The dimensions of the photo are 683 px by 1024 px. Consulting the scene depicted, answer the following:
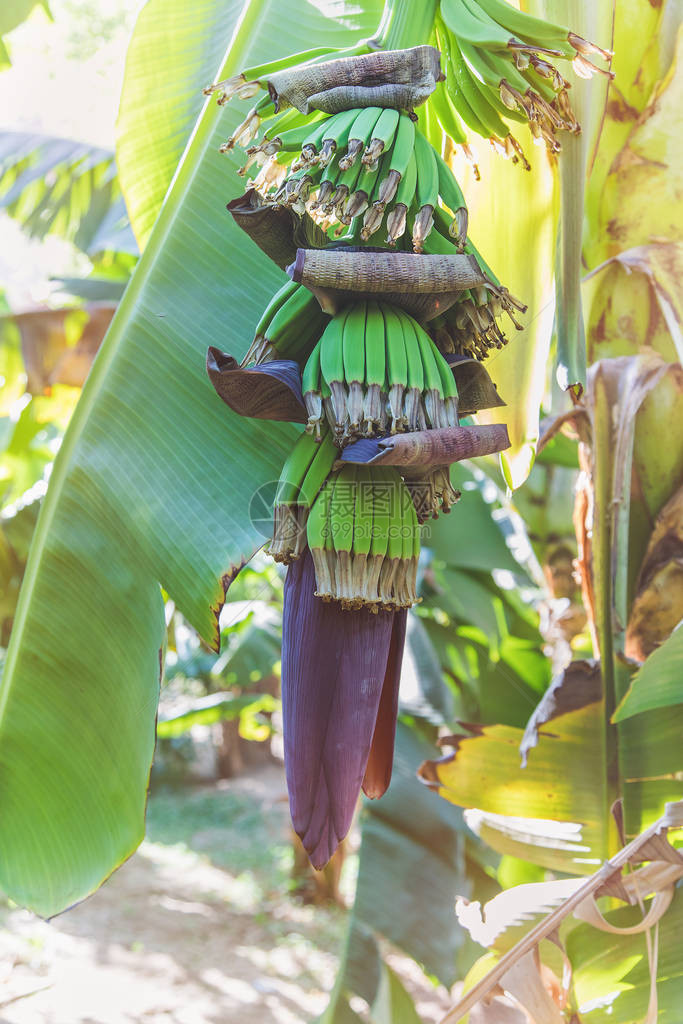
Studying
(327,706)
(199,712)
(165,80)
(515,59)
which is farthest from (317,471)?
(199,712)

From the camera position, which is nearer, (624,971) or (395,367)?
(395,367)

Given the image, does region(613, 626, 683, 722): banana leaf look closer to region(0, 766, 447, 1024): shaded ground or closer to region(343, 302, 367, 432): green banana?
region(343, 302, 367, 432): green banana

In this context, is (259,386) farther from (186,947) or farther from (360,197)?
(186,947)

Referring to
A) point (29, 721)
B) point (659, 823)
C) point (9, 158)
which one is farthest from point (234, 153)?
point (9, 158)

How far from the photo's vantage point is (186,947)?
3447 millimetres

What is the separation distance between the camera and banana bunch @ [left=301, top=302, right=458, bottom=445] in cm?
36

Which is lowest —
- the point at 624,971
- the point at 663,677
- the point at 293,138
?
the point at 624,971

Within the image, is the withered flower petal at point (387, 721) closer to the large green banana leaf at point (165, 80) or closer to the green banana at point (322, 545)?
the green banana at point (322, 545)

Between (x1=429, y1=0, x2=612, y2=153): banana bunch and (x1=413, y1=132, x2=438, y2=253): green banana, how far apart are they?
62 millimetres

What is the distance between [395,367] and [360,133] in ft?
0.38

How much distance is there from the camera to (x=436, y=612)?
1.76 metres

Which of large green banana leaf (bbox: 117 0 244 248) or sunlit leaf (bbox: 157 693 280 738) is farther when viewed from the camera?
sunlit leaf (bbox: 157 693 280 738)

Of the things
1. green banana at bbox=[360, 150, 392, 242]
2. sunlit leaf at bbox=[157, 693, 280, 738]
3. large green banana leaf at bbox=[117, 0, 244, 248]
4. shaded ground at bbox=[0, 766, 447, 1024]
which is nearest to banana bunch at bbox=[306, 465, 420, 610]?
green banana at bbox=[360, 150, 392, 242]

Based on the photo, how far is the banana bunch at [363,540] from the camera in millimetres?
368
